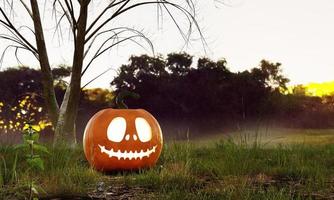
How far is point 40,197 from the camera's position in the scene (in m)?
3.58

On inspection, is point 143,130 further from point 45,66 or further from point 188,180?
point 45,66

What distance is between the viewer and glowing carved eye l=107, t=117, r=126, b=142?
17.9ft

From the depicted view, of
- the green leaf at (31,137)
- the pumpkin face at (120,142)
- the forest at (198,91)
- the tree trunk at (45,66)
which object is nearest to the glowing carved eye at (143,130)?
the pumpkin face at (120,142)

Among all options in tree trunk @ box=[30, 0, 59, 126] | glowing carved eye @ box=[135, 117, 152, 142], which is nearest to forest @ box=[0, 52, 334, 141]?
tree trunk @ box=[30, 0, 59, 126]

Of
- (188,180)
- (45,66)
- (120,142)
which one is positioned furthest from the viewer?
(45,66)

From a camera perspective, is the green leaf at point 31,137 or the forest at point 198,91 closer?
the green leaf at point 31,137

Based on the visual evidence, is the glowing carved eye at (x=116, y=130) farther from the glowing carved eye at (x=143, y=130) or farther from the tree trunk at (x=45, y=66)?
the tree trunk at (x=45, y=66)

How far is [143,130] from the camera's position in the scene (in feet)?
18.1

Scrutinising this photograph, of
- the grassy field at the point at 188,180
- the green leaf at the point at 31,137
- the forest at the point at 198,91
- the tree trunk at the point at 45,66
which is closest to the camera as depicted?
the green leaf at the point at 31,137

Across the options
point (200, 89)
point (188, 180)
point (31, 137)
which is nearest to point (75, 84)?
point (188, 180)

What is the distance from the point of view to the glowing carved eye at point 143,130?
5.50 m

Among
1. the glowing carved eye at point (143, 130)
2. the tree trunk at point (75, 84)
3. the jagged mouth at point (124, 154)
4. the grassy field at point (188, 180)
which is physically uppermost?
the tree trunk at point (75, 84)

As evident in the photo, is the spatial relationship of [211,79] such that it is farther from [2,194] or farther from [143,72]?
[2,194]

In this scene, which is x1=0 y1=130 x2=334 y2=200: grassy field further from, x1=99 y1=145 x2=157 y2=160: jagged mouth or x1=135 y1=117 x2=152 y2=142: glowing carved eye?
x1=135 y1=117 x2=152 y2=142: glowing carved eye
